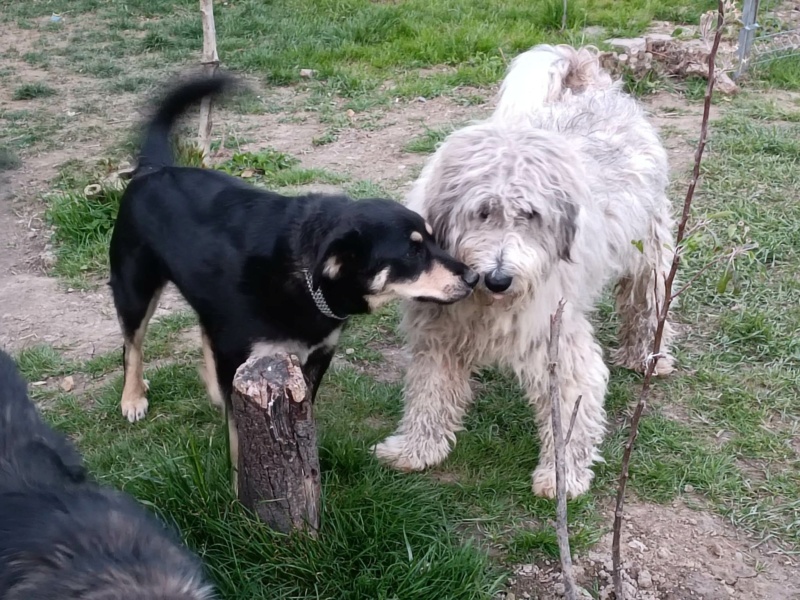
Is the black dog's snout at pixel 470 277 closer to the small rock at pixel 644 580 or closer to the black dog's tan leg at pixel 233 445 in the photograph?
the black dog's tan leg at pixel 233 445

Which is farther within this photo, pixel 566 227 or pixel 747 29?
pixel 747 29

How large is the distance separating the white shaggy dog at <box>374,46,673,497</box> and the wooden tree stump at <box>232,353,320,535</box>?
0.73m

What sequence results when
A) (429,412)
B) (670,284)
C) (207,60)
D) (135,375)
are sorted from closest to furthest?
(670,284), (429,412), (135,375), (207,60)

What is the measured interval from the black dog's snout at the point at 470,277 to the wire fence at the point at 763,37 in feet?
18.5

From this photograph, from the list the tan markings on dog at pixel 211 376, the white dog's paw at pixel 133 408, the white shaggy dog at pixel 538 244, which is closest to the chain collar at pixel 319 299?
the white shaggy dog at pixel 538 244

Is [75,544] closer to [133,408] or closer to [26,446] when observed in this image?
[26,446]

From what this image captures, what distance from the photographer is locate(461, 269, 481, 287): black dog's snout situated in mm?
2656

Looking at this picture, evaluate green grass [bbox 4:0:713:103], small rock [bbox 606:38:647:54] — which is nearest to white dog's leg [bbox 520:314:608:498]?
green grass [bbox 4:0:713:103]

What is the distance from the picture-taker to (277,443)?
2389 millimetres

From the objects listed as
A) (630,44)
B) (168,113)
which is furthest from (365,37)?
(168,113)

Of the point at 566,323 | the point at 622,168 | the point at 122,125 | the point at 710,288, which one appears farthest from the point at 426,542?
the point at 122,125

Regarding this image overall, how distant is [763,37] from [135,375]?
269 inches

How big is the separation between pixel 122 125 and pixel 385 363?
4.10 metres

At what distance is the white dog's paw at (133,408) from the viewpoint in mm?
3541
